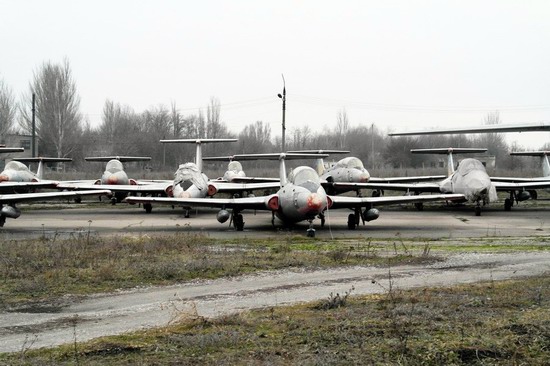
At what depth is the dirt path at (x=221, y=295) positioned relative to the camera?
8055 millimetres

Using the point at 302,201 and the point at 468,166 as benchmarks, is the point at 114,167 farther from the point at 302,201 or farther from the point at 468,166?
the point at 302,201

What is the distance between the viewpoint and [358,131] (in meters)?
110

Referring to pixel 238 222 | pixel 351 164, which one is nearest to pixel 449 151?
pixel 351 164

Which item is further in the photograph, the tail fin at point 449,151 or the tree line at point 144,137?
the tree line at point 144,137

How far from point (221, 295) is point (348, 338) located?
3.93m

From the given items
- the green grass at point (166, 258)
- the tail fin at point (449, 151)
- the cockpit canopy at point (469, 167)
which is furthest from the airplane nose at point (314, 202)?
the tail fin at point (449, 151)

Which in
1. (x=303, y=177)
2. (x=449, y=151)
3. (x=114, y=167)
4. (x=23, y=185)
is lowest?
(x=23, y=185)

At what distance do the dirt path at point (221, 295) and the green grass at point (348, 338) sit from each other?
0.63 metres

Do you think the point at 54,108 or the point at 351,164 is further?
the point at 54,108

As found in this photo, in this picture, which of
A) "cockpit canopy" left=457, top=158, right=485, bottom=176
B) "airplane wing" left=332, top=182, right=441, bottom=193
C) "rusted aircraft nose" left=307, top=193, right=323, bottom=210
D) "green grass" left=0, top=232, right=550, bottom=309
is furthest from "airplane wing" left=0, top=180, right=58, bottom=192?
"cockpit canopy" left=457, top=158, right=485, bottom=176

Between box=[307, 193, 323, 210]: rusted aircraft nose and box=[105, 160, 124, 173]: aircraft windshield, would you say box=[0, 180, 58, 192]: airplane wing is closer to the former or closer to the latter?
box=[105, 160, 124, 173]: aircraft windshield

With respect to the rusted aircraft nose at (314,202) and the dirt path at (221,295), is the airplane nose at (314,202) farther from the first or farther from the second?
the dirt path at (221,295)

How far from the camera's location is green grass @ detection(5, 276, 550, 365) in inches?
248

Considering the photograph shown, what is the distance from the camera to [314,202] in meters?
21.8
